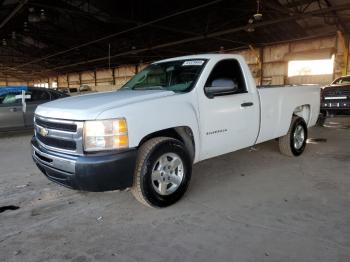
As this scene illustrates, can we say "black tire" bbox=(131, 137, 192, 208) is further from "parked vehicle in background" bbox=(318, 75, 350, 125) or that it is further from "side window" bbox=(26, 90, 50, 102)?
"parked vehicle in background" bbox=(318, 75, 350, 125)

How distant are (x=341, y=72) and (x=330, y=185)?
15979mm

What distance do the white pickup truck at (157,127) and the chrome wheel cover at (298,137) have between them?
3.44 ft

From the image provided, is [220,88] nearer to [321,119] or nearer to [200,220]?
[200,220]

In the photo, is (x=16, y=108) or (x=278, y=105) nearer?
(x=278, y=105)

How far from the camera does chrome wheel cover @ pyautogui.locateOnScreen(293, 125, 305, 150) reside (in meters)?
5.60

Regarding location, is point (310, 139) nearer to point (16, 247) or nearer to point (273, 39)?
point (16, 247)

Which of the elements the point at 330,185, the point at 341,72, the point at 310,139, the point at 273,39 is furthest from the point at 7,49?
the point at 330,185

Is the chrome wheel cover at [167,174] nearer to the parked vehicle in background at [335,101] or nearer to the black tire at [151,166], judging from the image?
the black tire at [151,166]

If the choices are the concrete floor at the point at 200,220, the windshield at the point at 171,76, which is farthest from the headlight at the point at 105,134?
the windshield at the point at 171,76

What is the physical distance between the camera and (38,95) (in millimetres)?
8719

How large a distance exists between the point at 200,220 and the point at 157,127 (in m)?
1.07

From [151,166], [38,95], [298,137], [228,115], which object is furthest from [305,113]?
[38,95]

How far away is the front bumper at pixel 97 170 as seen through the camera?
2854mm

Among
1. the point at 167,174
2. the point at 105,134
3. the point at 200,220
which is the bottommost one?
the point at 200,220
